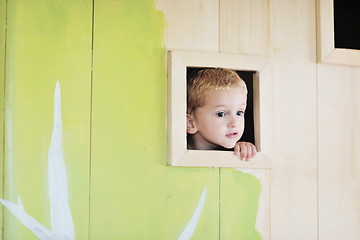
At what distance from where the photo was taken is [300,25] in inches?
68.9

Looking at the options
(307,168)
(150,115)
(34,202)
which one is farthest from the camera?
(307,168)

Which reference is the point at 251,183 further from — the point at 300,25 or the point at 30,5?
the point at 30,5

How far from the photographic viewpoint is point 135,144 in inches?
62.2

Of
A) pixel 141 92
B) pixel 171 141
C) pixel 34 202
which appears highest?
pixel 141 92

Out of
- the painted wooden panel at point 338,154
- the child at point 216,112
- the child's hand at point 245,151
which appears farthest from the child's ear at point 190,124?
the painted wooden panel at point 338,154

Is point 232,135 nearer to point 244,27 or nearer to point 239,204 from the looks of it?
point 239,204

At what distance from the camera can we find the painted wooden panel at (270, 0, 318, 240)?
169 centimetres

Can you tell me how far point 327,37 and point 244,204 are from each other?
0.51m

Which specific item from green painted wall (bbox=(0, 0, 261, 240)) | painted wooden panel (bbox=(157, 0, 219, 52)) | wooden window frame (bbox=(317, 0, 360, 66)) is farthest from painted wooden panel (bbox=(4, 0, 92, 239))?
wooden window frame (bbox=(317, 0, 360, 66))

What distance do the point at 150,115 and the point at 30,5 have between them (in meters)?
0.39

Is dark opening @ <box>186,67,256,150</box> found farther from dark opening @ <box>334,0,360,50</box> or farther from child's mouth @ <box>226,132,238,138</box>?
dark opening @ <box>334,0,360,50</box>

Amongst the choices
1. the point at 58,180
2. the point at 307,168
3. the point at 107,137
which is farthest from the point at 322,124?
the point at 58,180

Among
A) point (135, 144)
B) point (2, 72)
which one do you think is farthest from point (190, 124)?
point (2, 72)

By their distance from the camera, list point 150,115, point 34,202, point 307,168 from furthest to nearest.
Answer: point 307,168
point 150,115
point 34,202
